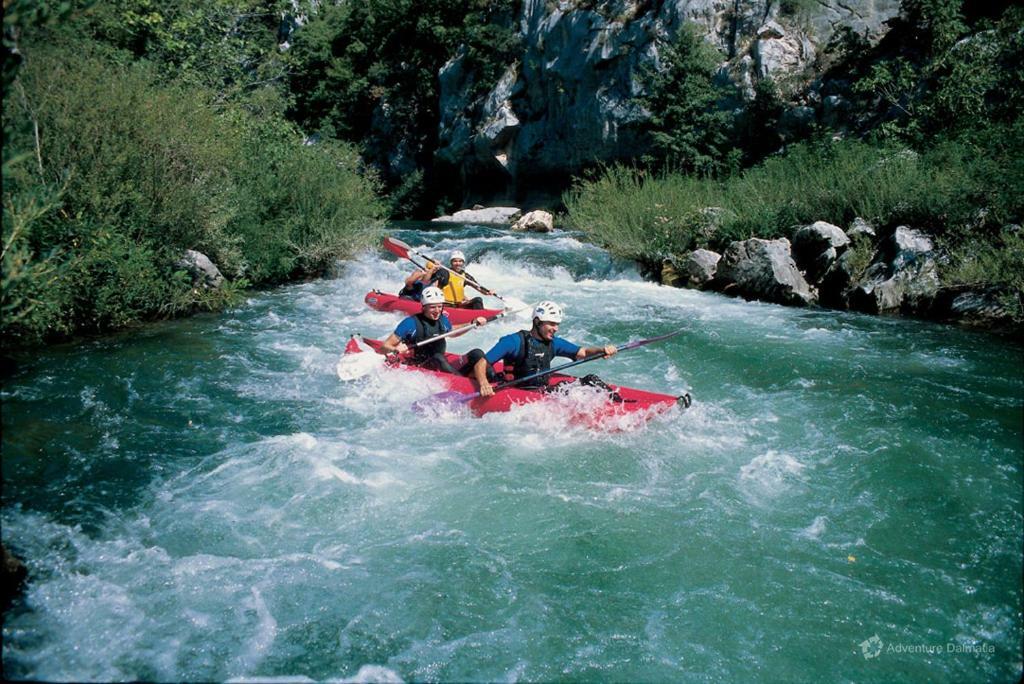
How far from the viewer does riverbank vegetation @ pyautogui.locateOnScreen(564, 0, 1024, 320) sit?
10.1 metres

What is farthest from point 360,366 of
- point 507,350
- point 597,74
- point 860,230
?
point 597,74

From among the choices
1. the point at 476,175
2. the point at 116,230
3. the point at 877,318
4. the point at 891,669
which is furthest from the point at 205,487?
the point at 476,175

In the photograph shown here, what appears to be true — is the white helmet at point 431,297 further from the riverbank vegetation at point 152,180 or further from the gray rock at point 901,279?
the gray rock at point 901,279

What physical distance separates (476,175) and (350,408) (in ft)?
72.8

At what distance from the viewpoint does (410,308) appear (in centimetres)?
1102

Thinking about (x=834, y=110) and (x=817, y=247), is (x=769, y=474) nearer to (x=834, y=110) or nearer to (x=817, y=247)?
(x=817, y=247)

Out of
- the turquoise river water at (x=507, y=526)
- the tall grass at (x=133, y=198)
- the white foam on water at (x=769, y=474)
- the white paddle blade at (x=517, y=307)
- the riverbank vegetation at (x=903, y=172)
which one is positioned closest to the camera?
the turquoise river water at (x=507, y=526)

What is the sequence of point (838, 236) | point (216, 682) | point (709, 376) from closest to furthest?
point (216, 682) → point (709, 376) → point (838, 236)

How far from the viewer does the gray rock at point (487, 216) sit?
25.0m

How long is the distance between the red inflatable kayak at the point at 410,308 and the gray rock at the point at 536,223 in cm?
1042

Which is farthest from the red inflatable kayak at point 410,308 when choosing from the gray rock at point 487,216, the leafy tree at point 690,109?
the gray rock at point 487,216

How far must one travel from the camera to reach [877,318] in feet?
34.0

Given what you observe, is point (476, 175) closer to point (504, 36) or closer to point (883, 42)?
point (504, 36)

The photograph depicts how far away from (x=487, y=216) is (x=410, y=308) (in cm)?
1525
